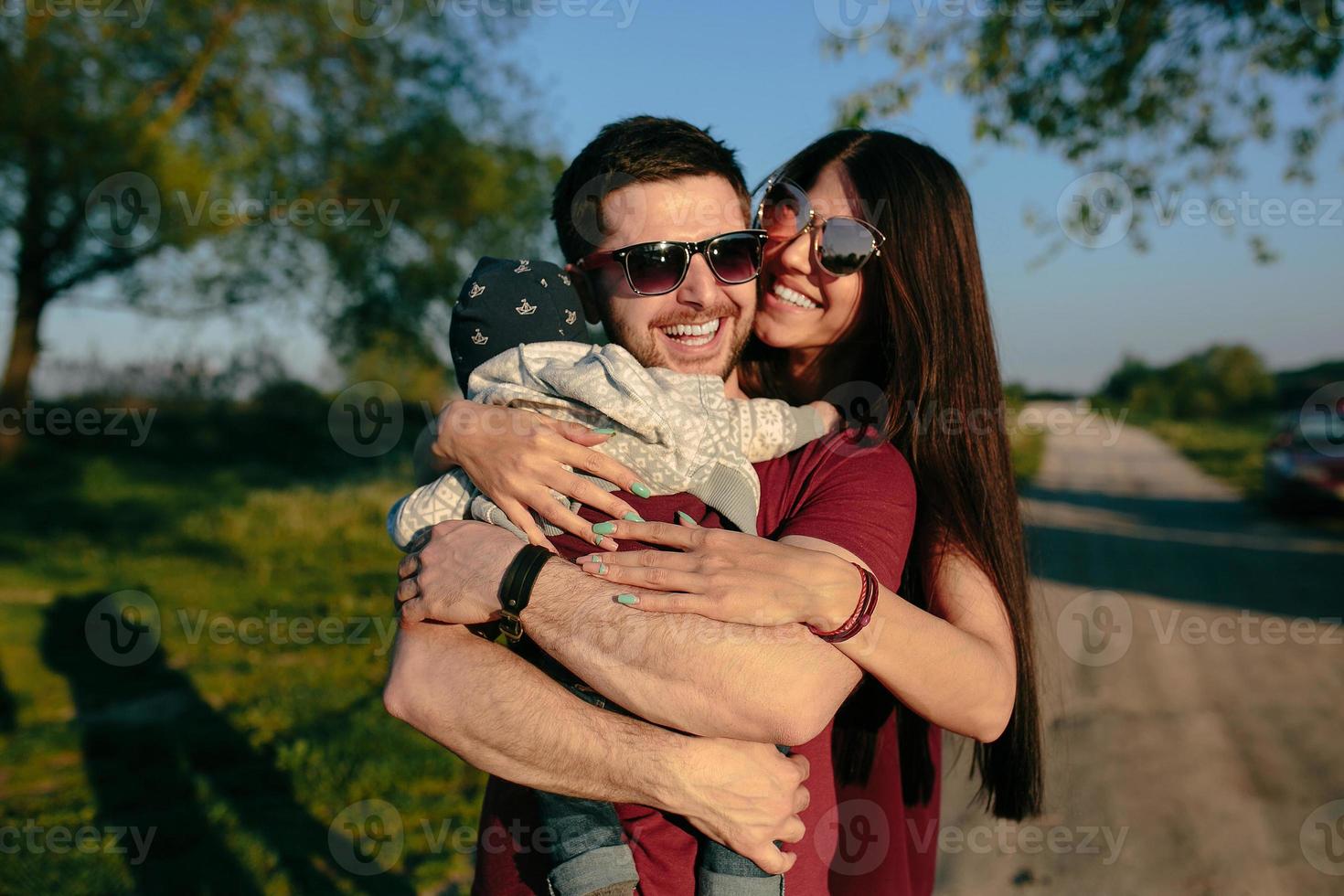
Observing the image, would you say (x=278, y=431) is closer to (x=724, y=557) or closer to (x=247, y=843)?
(x=247, y=843)

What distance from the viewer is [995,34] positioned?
8.78m

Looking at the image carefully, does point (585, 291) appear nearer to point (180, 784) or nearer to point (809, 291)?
point (809, 291)

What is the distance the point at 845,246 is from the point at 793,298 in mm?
244

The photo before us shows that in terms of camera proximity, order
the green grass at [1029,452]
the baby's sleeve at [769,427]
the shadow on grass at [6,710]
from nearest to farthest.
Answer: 1. the baby's sleeve at [769,427]
2. the shadow on grass at [6,710]
3. the green grass at [1029,452]

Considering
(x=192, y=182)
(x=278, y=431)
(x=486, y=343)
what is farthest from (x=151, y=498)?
(x=486, y=343)

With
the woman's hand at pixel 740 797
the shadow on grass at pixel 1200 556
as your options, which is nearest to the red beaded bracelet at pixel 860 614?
the woman's hand at pixel 740 797

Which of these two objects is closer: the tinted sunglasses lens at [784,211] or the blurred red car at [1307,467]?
the tinted sunglasses lens at [784,211]

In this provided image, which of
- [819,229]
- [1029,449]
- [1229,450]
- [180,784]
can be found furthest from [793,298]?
[1229,450]

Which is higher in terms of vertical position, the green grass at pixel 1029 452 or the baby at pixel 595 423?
the baby at pixel 595 423

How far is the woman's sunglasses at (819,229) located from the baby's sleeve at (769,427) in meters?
0.49

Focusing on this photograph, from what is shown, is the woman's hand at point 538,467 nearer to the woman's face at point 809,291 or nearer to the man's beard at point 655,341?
the man's beard at point 655,341

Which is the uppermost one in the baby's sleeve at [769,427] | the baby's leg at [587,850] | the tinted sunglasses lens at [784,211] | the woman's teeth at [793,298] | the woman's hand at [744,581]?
the tinted sunglasses lens at [784,211]

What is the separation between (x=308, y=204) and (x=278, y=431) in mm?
8583

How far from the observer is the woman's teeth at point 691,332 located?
2.30 m
